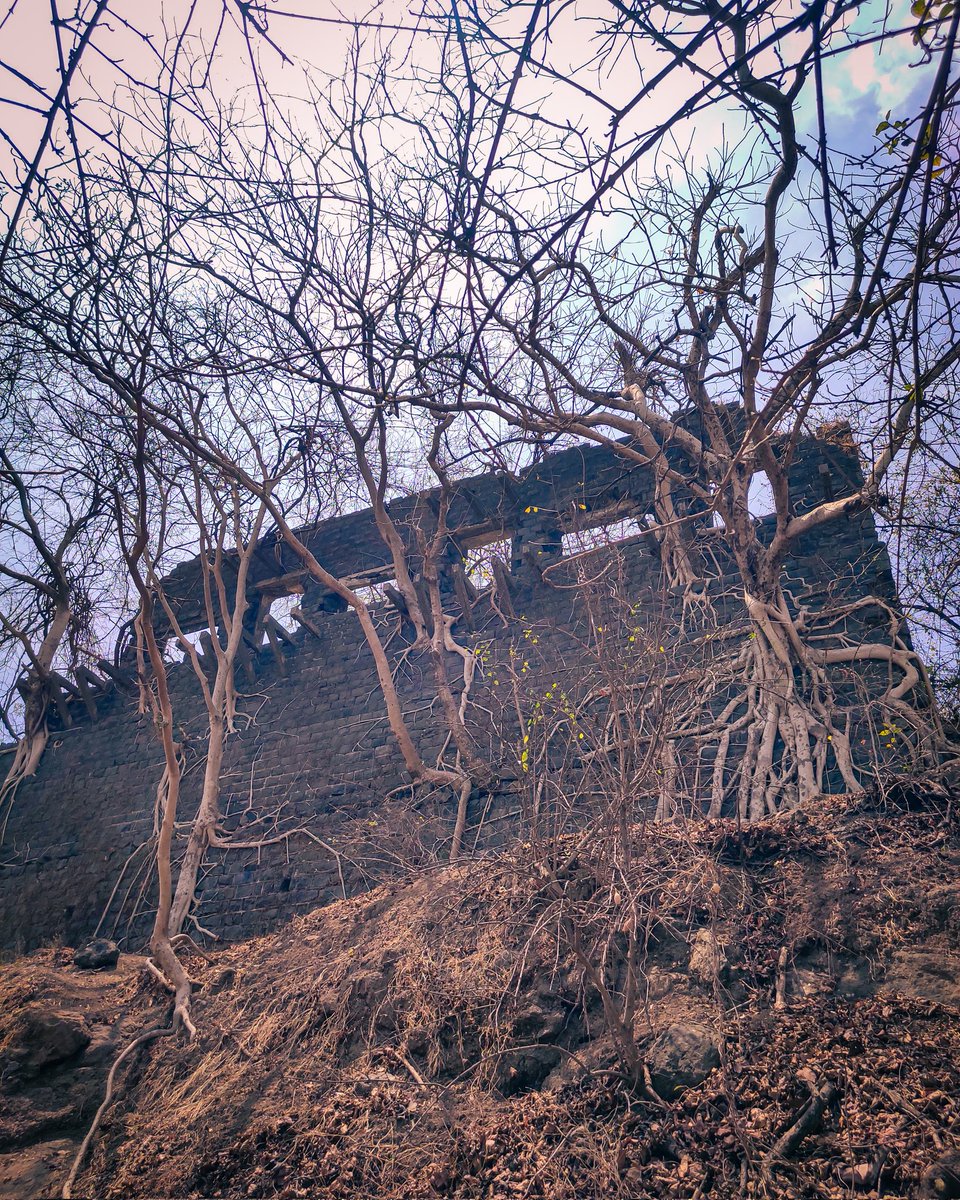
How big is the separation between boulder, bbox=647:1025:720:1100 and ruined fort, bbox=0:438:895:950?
9.41ft

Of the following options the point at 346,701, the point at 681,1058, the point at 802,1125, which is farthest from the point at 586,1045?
the point at 346,701

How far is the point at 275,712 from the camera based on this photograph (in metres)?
9.11

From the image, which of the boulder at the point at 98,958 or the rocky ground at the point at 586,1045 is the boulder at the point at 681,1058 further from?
the boulder at the point at 98,958

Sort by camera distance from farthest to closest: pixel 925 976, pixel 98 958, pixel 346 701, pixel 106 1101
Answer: pixel 346 701
pixel 98 958
pixel 106 1101
pixel 925 976

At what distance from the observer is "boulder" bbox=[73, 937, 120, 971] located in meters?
6.62

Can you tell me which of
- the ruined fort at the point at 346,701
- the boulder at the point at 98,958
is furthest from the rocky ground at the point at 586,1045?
the ruined fort at the point at 346,701

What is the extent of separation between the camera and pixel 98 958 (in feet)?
21.8

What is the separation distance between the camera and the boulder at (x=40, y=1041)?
16.4 ft

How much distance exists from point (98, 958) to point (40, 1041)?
1.57 meters

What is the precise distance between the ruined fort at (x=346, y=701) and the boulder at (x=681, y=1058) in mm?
2870

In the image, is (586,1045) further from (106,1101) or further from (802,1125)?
(106,1101)

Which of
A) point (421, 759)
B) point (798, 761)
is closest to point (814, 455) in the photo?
point (798, 761)

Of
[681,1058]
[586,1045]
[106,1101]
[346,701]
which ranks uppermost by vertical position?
[346,701]

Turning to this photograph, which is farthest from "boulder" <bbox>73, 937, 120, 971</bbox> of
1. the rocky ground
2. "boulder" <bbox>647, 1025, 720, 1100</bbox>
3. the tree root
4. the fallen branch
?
the fallen branch
